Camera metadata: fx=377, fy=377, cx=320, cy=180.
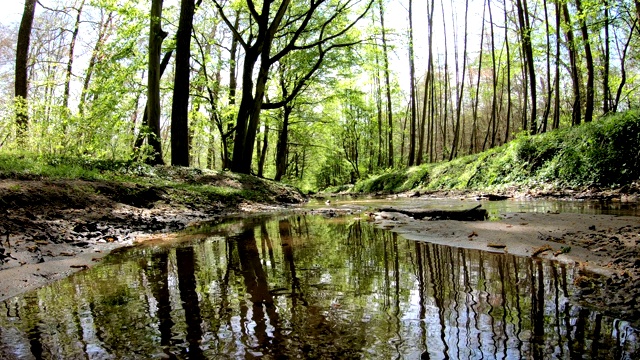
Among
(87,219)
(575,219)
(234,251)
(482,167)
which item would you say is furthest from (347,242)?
(482,167)

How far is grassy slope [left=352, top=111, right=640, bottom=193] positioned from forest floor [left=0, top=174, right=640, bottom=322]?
535 cm

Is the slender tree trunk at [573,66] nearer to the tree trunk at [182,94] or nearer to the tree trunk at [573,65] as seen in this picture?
the tree trunk at [573,65]

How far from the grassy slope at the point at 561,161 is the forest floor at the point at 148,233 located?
17.6ft

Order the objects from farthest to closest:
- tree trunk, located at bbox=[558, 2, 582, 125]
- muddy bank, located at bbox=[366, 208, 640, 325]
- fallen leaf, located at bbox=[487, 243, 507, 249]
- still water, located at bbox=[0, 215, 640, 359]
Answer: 1. tree trunk, located at bbox=[558, 2, 582, 125]
2. fallen leaf, located at bbox=[487, 243, 507, 249]
3. muddy bank, located at bbox=[366, 208, 640, 325]
4. still water, located at bbox=[0, 215, 640, 359]

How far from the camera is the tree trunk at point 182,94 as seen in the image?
38.1 feet

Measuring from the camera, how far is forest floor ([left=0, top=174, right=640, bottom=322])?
283cm

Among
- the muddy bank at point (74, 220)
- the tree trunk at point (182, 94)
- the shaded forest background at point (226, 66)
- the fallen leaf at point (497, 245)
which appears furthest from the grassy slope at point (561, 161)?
the tree trunk at point (182, 94)

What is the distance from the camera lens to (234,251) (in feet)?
13.9

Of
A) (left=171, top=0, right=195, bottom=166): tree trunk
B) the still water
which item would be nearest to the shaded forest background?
(left=171, top=0, right=195, bottom=166): tree trunk

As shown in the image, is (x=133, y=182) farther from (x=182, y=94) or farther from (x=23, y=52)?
(x=23, y=52)

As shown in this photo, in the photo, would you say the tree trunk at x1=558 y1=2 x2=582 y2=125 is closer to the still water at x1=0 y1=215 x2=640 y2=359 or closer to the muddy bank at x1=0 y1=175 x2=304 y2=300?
the muddy bank at x1=0 y1=175 x2=304 y2=300

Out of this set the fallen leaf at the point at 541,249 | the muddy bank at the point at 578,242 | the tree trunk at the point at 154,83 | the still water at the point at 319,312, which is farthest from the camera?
the tree trunk at the point at 154,83

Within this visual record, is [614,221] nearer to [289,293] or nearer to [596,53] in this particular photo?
[289,293]

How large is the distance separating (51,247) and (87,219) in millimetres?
1372
